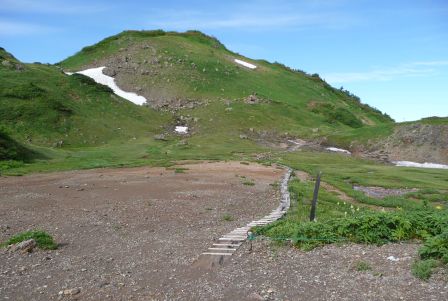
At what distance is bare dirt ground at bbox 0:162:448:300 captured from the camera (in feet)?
40.6

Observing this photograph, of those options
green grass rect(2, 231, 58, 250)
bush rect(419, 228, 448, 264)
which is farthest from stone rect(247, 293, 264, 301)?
green grass rect(2, 231, 58, 250)

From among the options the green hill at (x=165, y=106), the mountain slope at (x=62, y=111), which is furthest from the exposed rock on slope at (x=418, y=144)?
the mountain slope at (x=62, y=111)

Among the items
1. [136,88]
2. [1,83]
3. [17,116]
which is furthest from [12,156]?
[136,88]

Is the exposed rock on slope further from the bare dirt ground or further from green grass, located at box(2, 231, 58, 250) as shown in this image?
green grass, located at box(2, 231, 58, 250)

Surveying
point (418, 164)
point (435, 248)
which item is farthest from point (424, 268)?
point (418, 164)

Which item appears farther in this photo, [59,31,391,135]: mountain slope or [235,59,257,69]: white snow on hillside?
[235,59,257,69]: white snow on hillside

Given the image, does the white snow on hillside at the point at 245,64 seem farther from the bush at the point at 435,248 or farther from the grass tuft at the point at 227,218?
the bush at the point at 435,248

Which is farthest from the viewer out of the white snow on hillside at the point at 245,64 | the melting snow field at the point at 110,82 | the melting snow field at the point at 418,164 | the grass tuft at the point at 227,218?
the white snow on hillside at the point at 245,64

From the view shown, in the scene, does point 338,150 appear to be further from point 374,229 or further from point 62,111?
point 374,229

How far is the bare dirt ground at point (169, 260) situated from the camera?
12.4 metres

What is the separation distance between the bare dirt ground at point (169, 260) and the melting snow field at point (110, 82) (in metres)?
61.3

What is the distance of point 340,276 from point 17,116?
55117mm

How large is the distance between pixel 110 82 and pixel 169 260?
8312cm

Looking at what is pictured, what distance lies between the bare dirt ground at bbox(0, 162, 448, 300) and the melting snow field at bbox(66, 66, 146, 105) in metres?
61.3
